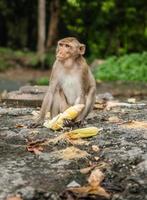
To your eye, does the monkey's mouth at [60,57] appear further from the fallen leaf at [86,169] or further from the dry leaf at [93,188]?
the dry leaf at [93,188]

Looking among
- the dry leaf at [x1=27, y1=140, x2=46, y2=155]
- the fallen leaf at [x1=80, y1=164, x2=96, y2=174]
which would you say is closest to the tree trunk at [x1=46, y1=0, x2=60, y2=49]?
the dry leaf at [x1=27, y1=140, x2=46, y2=155]

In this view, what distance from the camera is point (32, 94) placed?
532 inches

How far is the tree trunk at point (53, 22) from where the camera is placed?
90.9ft

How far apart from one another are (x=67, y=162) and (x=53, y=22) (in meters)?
22.1

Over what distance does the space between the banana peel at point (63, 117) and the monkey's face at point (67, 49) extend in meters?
0.64

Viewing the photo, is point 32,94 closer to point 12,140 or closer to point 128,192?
point 12,140

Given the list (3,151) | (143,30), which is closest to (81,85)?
(3,151)

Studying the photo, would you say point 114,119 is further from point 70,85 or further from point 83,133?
point 83,133

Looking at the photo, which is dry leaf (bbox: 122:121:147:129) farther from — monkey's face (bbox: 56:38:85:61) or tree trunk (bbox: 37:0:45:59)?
tree trunk (bbox: 37:0:45:59)

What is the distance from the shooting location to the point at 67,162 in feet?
20.8

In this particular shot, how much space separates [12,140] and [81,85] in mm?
1620

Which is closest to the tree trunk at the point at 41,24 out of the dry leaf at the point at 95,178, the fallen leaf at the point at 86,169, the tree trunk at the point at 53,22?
the tree trunk at the point at 53,22

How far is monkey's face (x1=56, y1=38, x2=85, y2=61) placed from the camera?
823 cm

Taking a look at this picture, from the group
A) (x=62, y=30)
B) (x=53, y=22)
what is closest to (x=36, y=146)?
(x=53, y=22)
